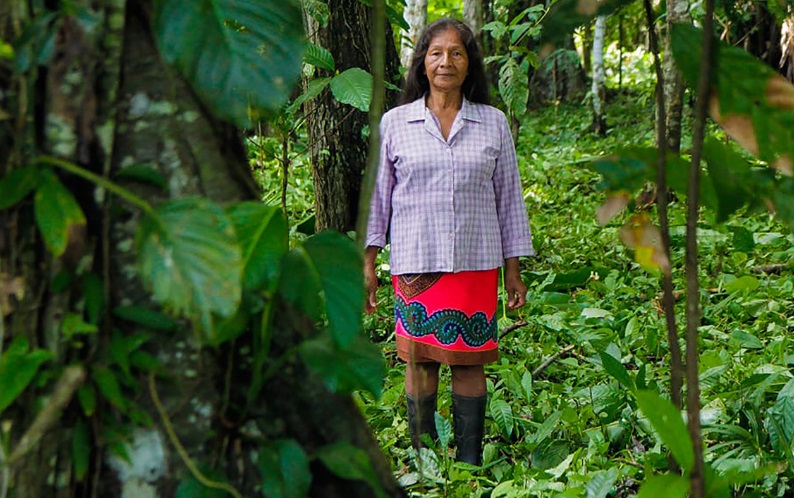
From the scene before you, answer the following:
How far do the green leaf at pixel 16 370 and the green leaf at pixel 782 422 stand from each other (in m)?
2.33

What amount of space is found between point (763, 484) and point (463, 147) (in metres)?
1.39

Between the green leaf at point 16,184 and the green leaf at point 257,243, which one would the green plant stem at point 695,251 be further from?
the green leaf at point 16,184

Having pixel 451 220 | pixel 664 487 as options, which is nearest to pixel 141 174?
pixel 664 487

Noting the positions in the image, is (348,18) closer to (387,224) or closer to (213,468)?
(387,224)

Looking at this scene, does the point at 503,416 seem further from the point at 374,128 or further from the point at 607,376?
the point at 374,128

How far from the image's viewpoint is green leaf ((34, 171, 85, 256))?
0.79 meters

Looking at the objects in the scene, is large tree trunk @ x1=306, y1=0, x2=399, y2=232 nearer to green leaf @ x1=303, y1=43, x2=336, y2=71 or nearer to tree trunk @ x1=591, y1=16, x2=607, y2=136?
green leaf @ x1=303, y1=43, x2=336, y2=71

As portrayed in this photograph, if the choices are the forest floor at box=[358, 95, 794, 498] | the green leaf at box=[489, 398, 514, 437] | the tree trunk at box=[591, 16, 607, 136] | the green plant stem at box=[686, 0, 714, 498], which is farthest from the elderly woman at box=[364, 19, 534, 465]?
the tree trunk at box=[591, 16, 607, 136]

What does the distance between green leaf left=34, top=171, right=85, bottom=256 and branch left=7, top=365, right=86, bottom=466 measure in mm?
115

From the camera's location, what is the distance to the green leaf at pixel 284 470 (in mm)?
879

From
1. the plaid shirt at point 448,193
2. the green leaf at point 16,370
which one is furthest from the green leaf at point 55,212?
the plaid shirt at point 448,193

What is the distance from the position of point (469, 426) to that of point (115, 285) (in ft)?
7.61

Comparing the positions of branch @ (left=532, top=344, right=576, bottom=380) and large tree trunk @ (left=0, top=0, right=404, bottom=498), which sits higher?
large tree trunk @ (left=0, top=0, right=404, bottom=498)

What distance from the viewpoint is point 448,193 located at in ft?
9.69
